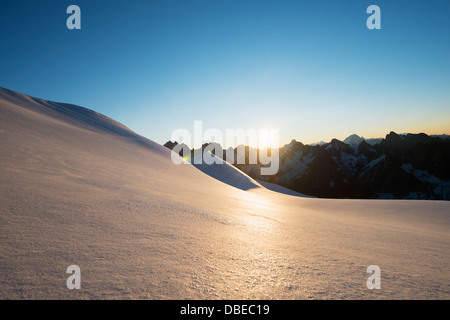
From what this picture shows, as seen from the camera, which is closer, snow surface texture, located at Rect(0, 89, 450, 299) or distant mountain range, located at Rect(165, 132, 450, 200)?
snow surface texture, located at Rect(0, 89, 450, 299)

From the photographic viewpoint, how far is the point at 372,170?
11519cm

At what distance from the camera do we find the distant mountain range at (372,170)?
108 m

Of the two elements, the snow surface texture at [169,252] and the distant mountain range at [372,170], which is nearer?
the snow surface texture at [169,252]

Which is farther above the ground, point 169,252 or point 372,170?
point 169,252

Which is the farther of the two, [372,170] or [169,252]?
[372,170]

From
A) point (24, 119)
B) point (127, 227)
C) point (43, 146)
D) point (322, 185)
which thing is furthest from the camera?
point (322, 185)

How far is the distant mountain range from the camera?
107625 millimetres
